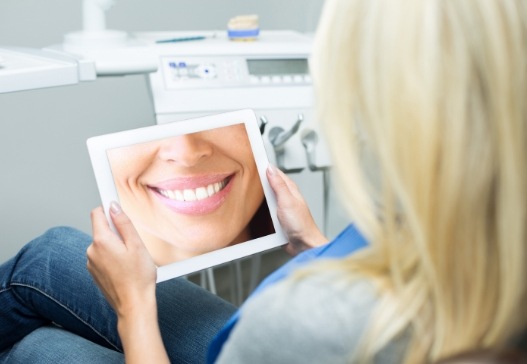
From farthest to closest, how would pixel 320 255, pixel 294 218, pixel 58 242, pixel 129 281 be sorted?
pixel 58 242 → pixel 294 218 → pixel 129 281 → pixel 320 255

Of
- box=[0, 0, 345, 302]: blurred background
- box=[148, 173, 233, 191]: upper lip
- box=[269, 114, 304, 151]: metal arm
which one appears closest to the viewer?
box=[148, 173, 233, 191]: upper lip

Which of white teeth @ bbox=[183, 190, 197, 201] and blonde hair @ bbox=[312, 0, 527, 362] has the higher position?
blonde hair @ bbox=[312, 0, 527, 362]

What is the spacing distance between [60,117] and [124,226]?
2.80 feet

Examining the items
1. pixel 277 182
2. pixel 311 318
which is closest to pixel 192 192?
pixel 277 182

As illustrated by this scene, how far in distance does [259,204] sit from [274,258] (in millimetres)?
1046

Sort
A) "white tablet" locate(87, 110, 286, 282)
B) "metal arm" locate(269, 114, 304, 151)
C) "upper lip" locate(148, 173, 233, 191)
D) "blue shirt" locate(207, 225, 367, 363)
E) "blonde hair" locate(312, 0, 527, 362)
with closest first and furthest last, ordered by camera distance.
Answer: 1. "blonde hair" locate(312, 0, 527, 362)
2. "blue shirt" locate(207, 225, 367, 363)
3. "white tablet" locate(87, 110, 286, 282)
4. "upper lip" locate(148, 173, 233, 191)
5. "metal arm" locate(269, 114, 304, 151)

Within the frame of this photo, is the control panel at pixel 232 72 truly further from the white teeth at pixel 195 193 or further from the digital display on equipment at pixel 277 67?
the white teeth at pixel 195 193

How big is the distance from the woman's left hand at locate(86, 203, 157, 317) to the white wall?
31.8 inches

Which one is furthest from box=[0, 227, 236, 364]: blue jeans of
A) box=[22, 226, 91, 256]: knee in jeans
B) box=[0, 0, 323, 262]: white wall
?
box=[0, 0, 323, 262]: white wall

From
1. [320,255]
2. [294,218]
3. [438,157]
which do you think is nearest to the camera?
[438,157]

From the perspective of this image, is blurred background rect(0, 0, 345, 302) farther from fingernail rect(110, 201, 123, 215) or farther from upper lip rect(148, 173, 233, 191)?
fingernail rect(110, 201, 123, 215)

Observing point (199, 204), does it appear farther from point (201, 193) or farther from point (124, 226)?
point (124, 226)

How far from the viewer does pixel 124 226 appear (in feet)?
2.97

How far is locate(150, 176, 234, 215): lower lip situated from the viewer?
3.42ft
